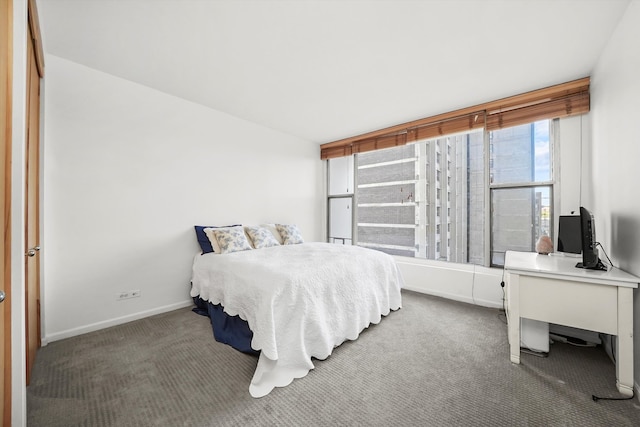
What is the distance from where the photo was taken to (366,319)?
96.1 inches

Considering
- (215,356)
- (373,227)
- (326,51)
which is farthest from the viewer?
(373,227)

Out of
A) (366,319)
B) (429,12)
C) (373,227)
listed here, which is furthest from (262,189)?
(429,12)

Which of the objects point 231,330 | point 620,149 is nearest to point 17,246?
point 231,330

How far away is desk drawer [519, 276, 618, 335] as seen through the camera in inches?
62.4

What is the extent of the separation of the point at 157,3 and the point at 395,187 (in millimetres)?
3635

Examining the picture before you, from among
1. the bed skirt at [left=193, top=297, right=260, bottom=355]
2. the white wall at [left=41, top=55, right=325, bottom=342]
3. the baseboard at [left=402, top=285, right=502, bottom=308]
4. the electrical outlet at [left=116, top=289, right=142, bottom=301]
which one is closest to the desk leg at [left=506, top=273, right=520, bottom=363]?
the baseboard at [left=402, top=285, right=502, bottom=308]

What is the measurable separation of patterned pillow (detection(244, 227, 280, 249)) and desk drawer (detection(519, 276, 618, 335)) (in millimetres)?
2638

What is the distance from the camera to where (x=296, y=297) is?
6.12 feet

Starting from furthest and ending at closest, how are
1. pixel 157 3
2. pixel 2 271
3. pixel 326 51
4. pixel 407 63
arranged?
pixel 407 63 → pixel 326 51 → pixel 157 3 → pixel 2 271

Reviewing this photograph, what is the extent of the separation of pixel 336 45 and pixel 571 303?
8.33 feet

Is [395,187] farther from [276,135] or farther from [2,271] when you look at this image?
[2,271]

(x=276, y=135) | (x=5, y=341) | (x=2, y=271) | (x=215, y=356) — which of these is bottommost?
(x=215, y=356)

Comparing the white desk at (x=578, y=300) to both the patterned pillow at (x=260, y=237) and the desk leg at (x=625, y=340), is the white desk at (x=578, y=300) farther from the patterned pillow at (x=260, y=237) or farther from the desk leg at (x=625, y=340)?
the patterned pillow at (x=260, y=237)

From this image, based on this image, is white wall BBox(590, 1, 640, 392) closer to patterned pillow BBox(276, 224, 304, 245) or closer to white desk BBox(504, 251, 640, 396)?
white desk BBox(504, 251, 640, 396)
